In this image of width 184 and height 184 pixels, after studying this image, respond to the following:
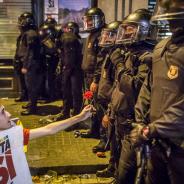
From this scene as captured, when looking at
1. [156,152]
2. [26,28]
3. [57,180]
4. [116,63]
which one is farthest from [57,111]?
[156,152]

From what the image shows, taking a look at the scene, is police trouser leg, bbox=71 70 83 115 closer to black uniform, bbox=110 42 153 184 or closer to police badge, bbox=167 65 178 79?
black uniform, bbox=110 42 153 184

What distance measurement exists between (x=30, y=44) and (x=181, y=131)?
18.4 ft

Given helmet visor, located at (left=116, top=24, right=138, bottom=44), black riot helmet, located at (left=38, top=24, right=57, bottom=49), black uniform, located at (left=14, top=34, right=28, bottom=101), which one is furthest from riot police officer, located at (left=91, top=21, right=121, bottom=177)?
black uniform, located at (left=14, top=34, right=28, bottom=101)

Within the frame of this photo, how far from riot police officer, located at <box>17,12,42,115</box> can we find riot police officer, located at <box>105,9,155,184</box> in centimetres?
355

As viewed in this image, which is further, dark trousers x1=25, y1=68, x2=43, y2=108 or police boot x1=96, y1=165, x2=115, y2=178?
dark trousers x1=25, y1=68, x2=43, y2=108

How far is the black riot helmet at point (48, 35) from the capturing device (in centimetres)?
910

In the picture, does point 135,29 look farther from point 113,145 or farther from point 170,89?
point 170,89

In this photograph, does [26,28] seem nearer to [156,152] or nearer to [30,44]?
[30,44]

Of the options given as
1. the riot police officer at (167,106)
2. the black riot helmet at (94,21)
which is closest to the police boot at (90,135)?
the black riot helmet at (94,21)

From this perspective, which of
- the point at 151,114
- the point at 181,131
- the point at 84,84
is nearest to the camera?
the point at 181,131

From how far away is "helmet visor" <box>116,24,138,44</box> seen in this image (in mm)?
4594

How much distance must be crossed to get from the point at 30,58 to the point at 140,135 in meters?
5.35

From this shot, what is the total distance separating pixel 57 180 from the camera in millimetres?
5301

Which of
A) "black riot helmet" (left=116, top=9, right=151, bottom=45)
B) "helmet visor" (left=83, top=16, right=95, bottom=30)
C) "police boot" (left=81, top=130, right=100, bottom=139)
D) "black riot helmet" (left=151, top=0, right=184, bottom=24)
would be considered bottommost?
"police boot" (left=81, top=130, right=100, bottom=139)
